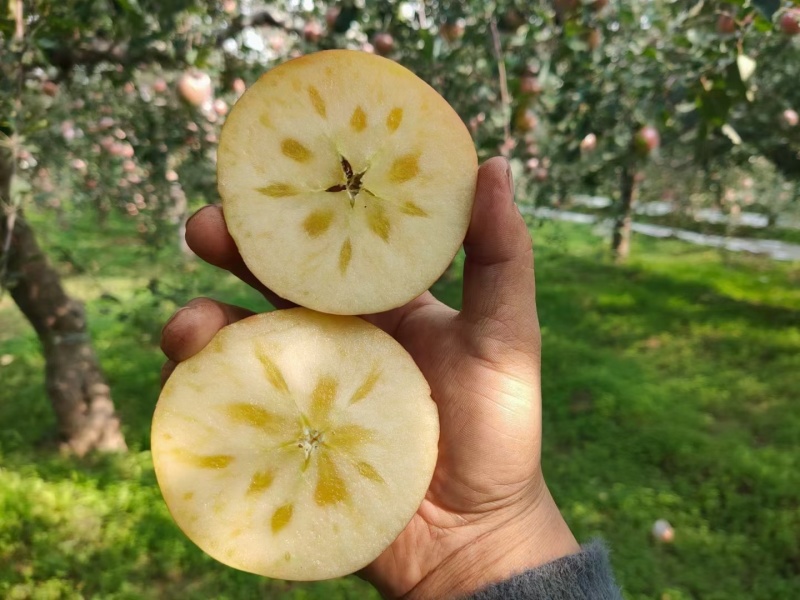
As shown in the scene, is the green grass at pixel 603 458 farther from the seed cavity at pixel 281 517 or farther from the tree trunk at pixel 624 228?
the seed cavity at pixel 281 517

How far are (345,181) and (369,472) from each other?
503 millimetres

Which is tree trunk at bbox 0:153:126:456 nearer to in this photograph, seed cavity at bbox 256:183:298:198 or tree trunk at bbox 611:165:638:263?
seed cavity at bbox 256:183:298:198

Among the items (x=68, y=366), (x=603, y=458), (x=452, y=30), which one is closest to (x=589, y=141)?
(x=452, y=30)

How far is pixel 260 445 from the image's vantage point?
1046 millimetres

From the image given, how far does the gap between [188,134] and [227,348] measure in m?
1.92

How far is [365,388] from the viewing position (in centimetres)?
107

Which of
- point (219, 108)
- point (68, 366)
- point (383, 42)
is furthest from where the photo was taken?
point (219, 108)

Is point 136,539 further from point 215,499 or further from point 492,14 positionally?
point 492,14

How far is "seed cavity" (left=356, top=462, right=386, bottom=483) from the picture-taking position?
104 centimetres

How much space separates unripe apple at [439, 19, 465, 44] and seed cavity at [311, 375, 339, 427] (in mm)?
1636

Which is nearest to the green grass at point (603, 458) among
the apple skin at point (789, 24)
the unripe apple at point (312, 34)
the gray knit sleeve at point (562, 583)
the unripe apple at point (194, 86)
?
the unripe apple at point (194, 86)

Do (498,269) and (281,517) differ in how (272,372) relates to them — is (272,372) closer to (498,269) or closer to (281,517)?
(281,517)

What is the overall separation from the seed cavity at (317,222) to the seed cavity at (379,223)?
7 cm

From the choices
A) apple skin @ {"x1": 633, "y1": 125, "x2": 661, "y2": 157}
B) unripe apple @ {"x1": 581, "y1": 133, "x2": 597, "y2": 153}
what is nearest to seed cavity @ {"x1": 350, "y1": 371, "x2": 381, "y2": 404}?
unripe apple @ {"x1": 581, "y1": 133, "x2": 597, "y2": 153}
